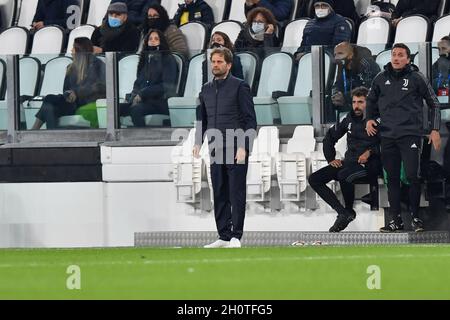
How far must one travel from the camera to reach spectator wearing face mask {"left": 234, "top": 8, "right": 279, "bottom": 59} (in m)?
20.6

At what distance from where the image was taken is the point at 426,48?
19031 millimetres

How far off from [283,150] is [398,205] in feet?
5.98

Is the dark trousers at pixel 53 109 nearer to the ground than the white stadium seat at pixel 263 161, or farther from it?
farther from it

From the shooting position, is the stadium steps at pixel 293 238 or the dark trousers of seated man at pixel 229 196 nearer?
the dark trousers of seated man at pixel 229 196

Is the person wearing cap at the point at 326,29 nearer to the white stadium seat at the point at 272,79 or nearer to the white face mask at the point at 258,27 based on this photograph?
the white face mask at the point at 258,27

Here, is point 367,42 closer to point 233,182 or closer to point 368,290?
point 233,182

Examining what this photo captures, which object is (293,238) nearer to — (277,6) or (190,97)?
(190,97)

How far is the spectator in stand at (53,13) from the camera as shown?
24.0m

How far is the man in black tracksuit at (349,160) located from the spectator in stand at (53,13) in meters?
6.04

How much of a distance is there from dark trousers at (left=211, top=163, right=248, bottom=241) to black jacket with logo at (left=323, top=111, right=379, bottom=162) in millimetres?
1840

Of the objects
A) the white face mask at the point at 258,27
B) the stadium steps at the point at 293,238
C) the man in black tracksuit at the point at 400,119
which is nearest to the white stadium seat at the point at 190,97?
the white face mask at the point at 258,27

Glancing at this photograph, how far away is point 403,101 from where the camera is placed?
18.2 m

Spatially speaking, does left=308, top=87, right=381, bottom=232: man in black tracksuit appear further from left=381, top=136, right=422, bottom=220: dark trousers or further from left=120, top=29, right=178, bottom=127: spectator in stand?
left=120, top=29, right=178, bottom=127: spectator in stand
